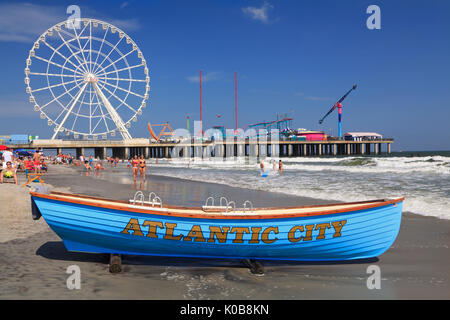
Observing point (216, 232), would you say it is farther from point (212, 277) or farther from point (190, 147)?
point (190, 147)

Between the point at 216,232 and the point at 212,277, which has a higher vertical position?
the point at 216,232

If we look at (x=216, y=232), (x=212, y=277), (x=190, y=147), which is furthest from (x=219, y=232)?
(x=190, y=147)

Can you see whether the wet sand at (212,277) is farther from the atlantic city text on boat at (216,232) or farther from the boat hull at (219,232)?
the atlantic city text on boat at (216,232)

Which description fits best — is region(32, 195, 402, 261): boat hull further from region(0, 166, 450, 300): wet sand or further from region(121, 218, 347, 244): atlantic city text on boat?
region(0, 166, 450, 300): wet sand

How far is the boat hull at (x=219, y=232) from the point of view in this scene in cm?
529

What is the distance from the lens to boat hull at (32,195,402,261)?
5.29 metres

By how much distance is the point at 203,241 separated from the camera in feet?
17.5

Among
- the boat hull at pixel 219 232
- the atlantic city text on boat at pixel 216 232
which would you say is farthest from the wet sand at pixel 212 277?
the atlantic city text on boat at pixel 216 232

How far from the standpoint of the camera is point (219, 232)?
5.29m

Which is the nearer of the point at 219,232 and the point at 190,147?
the point at 219,232

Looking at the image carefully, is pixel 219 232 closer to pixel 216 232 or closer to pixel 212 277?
pixel 216 232

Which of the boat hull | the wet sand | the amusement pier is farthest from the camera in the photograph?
the amusement pier

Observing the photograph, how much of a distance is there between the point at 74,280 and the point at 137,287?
1.01 metres

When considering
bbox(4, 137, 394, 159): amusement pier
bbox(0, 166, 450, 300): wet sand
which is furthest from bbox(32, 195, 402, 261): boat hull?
bbox(4, 137, 394, 159): amusement pier
